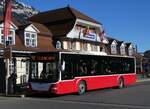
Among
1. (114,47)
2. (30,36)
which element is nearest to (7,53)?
(30,36)

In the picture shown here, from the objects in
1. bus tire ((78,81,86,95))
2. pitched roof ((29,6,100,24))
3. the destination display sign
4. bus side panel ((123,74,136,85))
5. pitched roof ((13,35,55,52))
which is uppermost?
pitched roof ((29,6,100,24))

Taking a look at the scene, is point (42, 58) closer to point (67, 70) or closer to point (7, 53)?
→ point (67, 70)

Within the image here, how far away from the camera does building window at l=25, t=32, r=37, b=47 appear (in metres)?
42.6

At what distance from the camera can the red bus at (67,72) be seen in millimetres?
23797

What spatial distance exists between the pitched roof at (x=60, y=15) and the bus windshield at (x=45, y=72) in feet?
91.3

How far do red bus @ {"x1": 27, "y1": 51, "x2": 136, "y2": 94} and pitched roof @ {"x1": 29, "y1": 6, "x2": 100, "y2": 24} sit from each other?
24.6 m

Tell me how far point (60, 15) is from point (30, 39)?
12.9m

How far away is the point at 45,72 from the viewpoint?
24031 mm

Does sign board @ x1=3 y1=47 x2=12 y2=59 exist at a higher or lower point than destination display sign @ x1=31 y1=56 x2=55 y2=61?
higher

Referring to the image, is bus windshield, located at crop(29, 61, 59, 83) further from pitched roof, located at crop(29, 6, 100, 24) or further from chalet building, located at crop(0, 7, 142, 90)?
pitched roof, located at crop(29, 6, 100, 24)

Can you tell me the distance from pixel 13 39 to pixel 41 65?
1615cm

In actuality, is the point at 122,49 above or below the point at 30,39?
above

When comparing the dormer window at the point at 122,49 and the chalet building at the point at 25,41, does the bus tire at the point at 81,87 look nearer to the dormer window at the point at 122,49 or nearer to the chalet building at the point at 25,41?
the chalet building at the point at 25,41

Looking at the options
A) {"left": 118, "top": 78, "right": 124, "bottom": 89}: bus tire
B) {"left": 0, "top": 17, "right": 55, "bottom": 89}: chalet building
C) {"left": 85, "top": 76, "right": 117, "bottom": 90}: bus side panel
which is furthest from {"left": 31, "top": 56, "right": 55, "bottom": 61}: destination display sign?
{"left": 0, "top": 17, "right": 55, "bottom": 89}: chalet building
